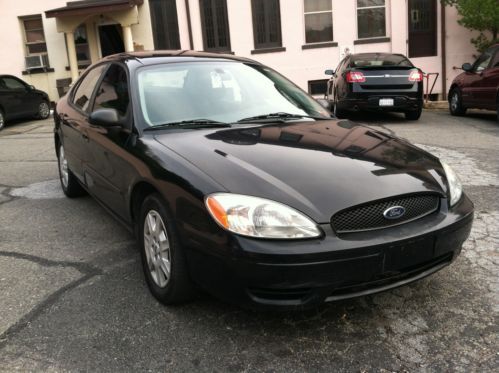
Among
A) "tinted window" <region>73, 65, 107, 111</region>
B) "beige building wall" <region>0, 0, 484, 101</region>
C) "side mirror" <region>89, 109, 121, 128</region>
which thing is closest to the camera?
"side mirror" <region>89, 109, 121, 128</region>

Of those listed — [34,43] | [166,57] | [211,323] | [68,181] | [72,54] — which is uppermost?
[34,43]

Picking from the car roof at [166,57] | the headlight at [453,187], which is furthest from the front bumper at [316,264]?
the car roof at [166,57]

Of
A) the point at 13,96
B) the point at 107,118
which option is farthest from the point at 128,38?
the point at 107,118

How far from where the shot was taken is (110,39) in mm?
18672

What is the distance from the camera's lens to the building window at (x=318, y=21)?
1677 centimetres

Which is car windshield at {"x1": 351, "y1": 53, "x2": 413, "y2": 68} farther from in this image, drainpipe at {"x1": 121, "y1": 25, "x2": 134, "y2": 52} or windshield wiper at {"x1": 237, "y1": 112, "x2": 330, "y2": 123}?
drainpipe at {"x1": 121, "y1": 25, "x2": 134, "y2": 52}

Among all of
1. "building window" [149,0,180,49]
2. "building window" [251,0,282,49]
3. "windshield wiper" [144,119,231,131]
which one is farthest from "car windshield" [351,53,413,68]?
"building window" [149,0,180,49]

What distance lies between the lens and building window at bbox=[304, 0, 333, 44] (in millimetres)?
16766

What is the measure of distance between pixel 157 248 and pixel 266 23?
14975 millimetres

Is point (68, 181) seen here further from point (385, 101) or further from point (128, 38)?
point (128, 38)

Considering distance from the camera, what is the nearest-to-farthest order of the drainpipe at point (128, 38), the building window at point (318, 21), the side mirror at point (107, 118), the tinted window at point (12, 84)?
the side mirror at point (107, 118) → the tinted window at point (12, 84) → the building window at point (318, 21) → the drainpipe at point (128, 38)

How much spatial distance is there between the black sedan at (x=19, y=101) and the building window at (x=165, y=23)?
4402 millimetres

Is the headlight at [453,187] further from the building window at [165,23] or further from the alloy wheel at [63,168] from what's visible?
the building window at [165,23]

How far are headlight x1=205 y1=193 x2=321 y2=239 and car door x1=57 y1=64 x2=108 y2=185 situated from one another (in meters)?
2.24
